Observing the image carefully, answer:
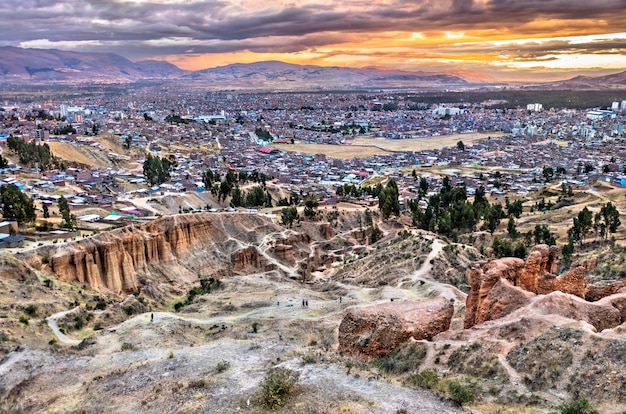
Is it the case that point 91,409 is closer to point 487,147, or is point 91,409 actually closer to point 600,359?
point 600,359

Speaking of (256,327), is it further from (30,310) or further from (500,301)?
(500,301)

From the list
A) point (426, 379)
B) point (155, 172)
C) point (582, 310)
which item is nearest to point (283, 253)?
point (582, 310)

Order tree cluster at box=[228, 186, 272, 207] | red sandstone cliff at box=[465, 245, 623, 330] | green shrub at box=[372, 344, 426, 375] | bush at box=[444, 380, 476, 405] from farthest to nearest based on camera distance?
1. tree cluster at box=[228, 186, 272, 207]
2. red sandstone cliff at box=[465, 245, 623, 330]
3. green shrub at box=[372, 344, 426, 375]
4. bush at box=[444, 380, 476, 405]

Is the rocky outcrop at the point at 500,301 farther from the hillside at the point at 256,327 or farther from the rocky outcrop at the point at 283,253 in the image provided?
the rocky outcrop at the point at 283,253

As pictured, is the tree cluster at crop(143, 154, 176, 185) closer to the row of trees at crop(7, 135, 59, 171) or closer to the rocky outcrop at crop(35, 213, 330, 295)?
the row of trees at crop(7, 135, 59, 171)

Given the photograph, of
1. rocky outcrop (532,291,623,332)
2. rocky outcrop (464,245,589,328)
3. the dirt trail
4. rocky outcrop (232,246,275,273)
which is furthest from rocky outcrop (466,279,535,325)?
rocky outcrop (232,246,275,273)

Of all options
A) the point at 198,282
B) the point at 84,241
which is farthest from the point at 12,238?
the point at 198,282

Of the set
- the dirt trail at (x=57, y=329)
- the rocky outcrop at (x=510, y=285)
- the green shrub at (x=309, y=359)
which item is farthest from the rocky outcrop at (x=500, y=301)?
the dirt trail at (x=57, y=329)
